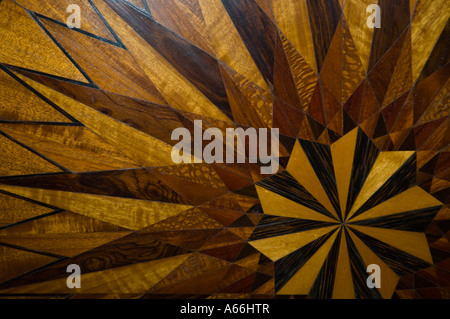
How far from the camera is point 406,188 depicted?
120 cm

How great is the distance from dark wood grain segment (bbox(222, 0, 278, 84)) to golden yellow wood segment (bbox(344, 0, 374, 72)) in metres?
0.28

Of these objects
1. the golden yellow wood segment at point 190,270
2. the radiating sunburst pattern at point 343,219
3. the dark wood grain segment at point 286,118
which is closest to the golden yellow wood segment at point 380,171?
the radiating sunburst pattern at point 343,219

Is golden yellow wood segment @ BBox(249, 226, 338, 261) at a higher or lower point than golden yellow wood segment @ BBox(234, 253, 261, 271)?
higher

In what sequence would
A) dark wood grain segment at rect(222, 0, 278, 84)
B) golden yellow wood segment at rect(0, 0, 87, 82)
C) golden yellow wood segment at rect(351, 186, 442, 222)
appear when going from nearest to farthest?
golden yellow wood segment at rect(0, 0, 87, 82), dark wood grain segment at rect(222, 0, 278, 84), golden yellow wood segment at rect(351, 186, 442, 222)

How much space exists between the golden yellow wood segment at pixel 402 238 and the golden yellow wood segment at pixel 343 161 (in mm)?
144

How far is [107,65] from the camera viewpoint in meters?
1.06

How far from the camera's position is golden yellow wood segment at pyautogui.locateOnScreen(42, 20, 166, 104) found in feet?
3.38

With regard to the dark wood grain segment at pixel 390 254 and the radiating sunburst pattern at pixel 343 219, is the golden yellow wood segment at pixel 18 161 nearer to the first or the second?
the radiating sunburst pattern at pixel 343 219

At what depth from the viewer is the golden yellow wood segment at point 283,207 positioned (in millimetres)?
1179

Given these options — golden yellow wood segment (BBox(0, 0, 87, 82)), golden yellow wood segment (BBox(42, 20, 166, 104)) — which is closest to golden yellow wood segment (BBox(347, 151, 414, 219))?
golden yellow wood segment (BBox(42, 20, 166, 104))

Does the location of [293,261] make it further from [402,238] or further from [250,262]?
[402,238]

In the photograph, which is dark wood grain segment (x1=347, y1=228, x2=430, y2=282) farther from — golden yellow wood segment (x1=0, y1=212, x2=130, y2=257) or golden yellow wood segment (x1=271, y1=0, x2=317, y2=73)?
golden yellow wood segment (x1=0, y1=212, x2=130, y2=257)
